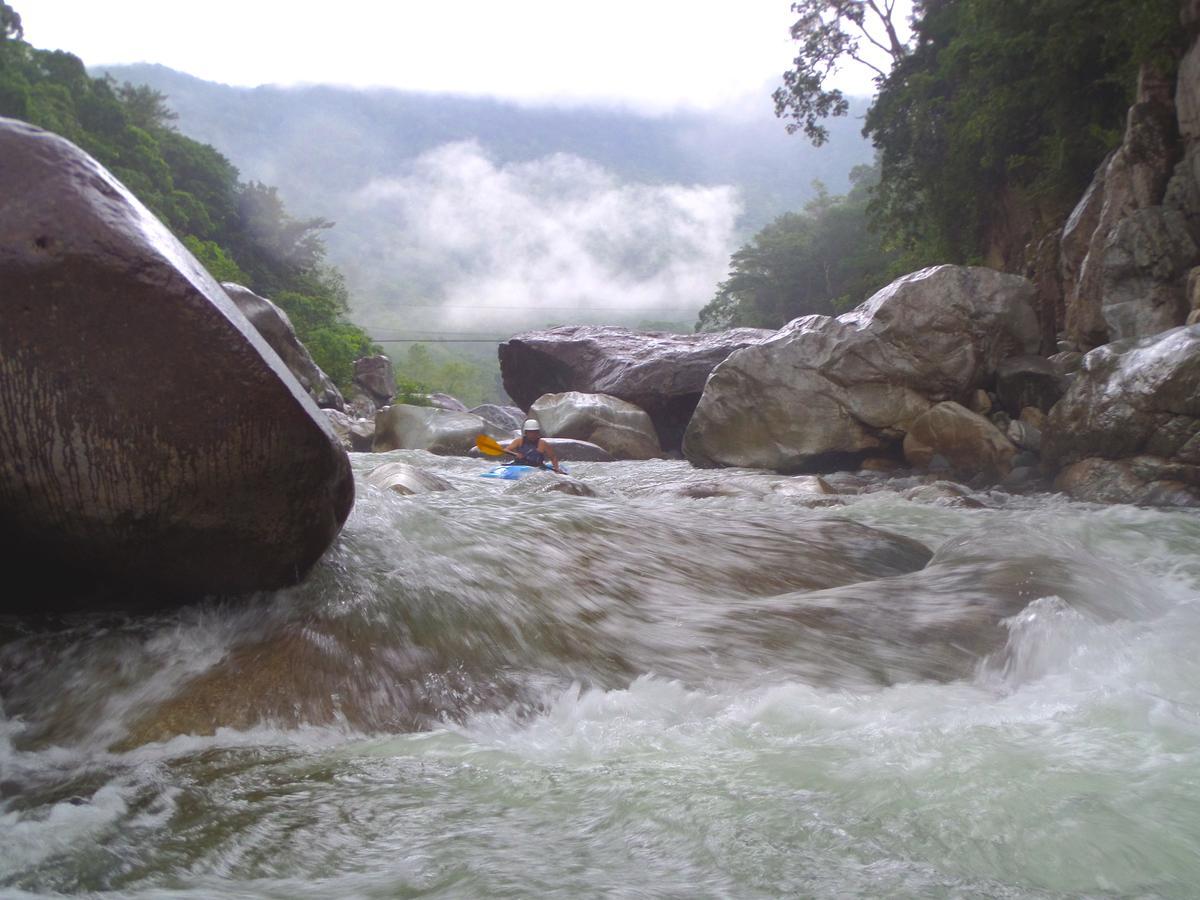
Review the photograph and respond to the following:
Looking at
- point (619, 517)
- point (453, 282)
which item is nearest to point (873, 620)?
point (619, 517)

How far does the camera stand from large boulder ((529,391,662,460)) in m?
14.0

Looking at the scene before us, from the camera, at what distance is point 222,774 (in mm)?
2107

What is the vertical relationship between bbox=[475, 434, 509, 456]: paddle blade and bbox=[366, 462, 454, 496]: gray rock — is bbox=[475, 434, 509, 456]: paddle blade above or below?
below

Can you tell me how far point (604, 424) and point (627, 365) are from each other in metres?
2.27

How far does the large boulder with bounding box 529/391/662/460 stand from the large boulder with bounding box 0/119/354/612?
11.2m

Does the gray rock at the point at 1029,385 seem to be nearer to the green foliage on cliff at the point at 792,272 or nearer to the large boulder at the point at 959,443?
the large boulder at the point at 959,443

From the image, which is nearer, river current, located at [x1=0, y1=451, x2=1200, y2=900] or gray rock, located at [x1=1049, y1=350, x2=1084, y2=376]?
river current, located at [x1=0, y1=451, x2=1200, y2=900]

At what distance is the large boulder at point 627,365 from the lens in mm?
15508

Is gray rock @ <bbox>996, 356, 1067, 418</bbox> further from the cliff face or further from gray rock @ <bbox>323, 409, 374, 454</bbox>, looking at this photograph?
gray rock @ <bbox>323, 409, 374, 454</bbox>

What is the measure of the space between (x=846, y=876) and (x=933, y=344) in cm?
939

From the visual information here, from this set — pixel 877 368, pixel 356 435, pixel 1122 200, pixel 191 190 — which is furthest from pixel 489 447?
pixel 191 190

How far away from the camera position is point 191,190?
40.8m

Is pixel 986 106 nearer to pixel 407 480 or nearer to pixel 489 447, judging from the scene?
pixel 489 447

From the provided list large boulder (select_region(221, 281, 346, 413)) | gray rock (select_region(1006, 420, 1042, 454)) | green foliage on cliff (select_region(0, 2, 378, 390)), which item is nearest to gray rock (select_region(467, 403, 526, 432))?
large boulder (select_region(221, 281, 346, 413))
